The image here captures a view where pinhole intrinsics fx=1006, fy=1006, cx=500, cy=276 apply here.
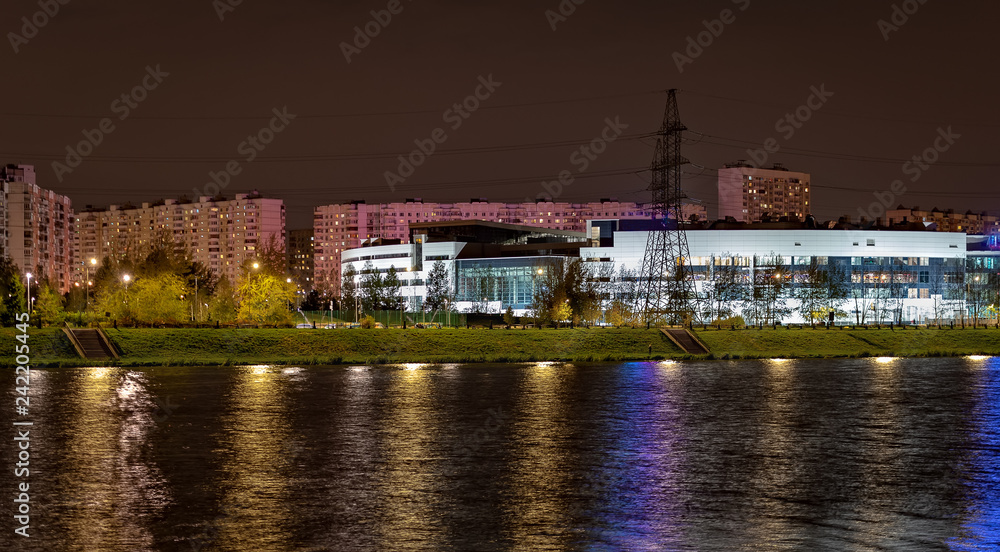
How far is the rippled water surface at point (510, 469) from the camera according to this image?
52.2 ft

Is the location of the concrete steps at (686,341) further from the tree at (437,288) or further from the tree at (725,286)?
the tree at (437,288)

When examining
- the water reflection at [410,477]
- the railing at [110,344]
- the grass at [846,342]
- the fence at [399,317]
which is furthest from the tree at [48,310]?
the water reflection at [410,477]

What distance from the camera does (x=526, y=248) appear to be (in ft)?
516

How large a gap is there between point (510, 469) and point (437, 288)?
118 m

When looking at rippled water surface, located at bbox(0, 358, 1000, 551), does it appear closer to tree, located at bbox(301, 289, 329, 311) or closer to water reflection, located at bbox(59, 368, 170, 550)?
water reflection, located at bbox(59, 368, 170, 550)

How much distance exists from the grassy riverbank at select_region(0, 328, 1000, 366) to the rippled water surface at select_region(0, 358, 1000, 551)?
22.6 metres

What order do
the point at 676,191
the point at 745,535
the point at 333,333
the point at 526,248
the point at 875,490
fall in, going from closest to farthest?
the point at 745,535, the point at 875,490, the point at 333,333, the point at 676,191, the point at 526,248

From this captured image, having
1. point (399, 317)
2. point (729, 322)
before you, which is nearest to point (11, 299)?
point (399, 317)

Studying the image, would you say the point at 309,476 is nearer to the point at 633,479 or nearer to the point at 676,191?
the point at 633,479

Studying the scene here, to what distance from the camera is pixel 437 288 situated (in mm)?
139750

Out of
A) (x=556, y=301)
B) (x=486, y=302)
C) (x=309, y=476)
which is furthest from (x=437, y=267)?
(x=309, y=476)

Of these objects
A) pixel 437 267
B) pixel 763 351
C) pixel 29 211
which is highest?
pixel 29 211

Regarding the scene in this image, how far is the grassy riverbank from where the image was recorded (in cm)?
6419

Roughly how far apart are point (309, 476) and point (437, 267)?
410 ft
